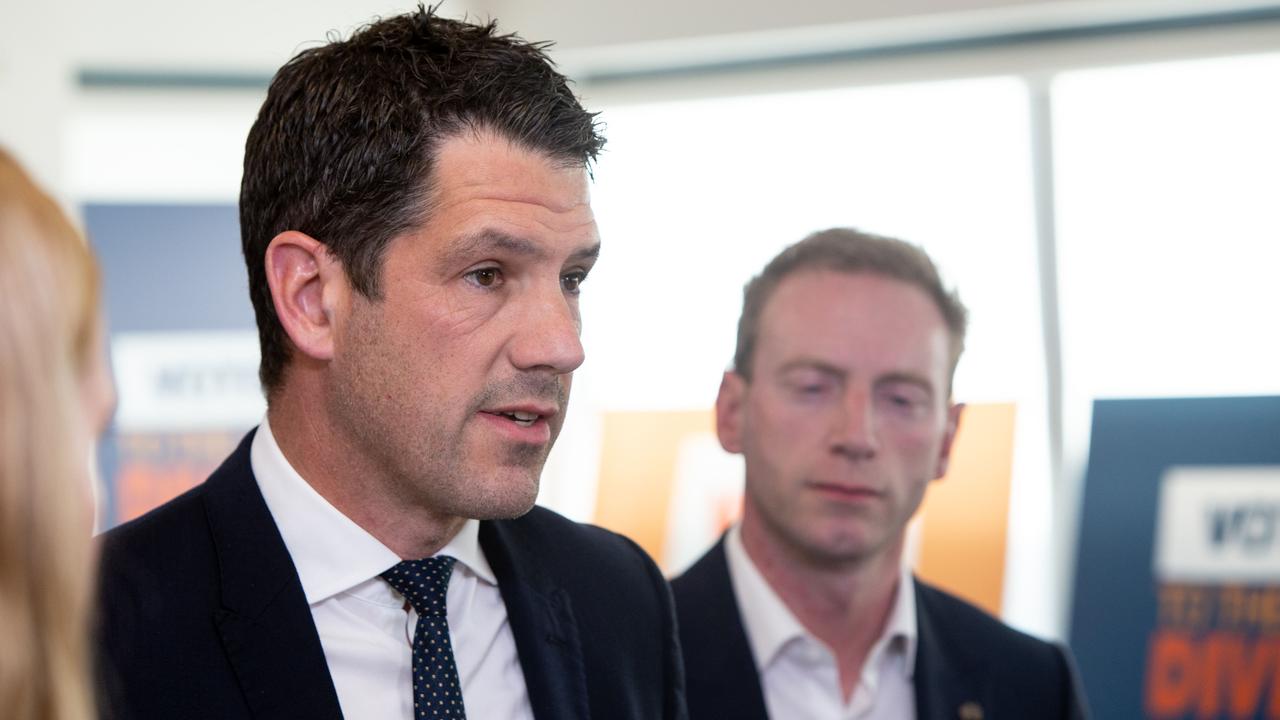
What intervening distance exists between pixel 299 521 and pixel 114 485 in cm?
304

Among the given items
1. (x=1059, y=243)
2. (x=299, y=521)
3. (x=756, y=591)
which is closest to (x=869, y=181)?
(x=1059, y=243)

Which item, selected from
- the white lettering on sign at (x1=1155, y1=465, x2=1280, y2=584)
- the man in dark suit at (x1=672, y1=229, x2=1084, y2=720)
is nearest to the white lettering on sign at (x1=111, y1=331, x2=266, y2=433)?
the man in dark suit at (x1=672, y1=229, x2=1084, y2=720)

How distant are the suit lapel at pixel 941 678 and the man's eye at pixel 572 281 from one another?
3.91ft

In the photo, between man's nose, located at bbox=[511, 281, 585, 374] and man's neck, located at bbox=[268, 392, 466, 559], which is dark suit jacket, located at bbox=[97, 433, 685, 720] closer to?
man's neck, located at bbox=[268, 392, 466, 559]

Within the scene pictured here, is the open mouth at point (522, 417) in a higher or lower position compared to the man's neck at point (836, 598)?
higher

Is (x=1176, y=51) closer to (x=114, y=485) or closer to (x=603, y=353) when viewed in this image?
(x=603, y=353)

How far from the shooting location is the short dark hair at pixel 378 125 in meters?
2.10

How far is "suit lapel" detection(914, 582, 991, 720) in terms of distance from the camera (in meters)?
2.85

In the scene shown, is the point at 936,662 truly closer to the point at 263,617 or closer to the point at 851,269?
the point at 851,269

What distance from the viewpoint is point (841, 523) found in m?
2.84

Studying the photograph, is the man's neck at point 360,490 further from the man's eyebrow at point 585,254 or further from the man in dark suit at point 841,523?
the man in dark suit at point 841,523

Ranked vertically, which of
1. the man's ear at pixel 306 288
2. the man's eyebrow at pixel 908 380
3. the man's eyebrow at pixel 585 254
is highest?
the man's eyebrow at pixel 585 254

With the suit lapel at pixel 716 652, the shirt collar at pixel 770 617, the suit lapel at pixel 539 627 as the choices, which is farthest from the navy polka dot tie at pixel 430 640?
the shirt collar at pixel 770 617

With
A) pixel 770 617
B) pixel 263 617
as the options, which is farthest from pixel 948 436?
pixel 263 617
